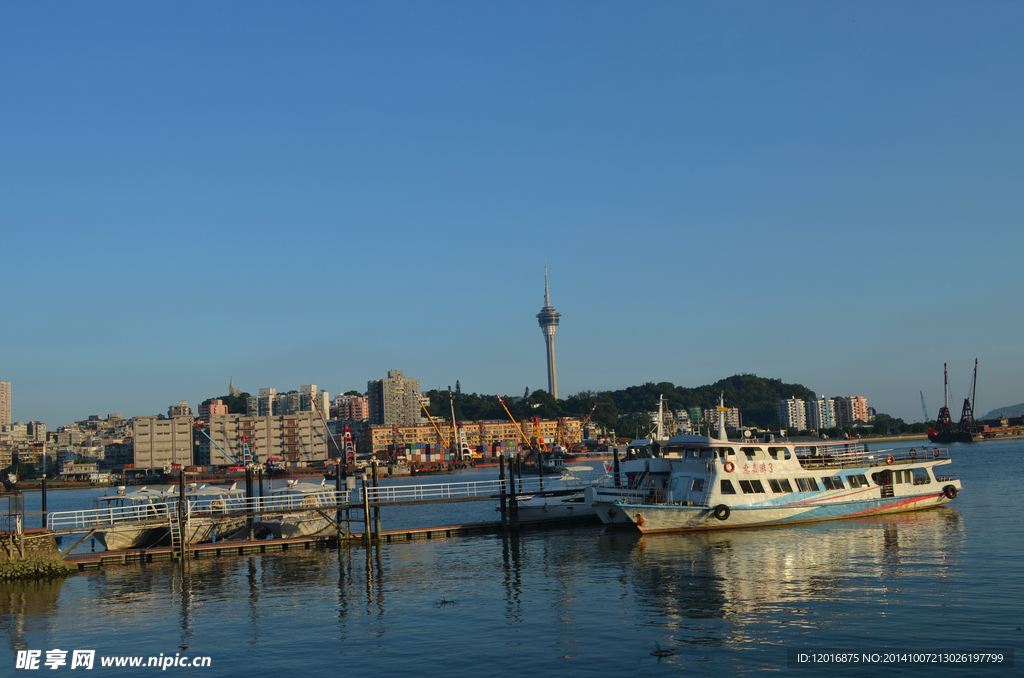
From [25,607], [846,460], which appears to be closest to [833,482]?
[846,460]

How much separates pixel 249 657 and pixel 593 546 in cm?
2704

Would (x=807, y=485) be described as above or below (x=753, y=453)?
below

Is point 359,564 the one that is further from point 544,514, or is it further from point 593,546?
point 544,514

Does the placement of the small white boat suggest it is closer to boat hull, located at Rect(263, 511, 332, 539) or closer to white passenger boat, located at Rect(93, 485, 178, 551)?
boat hull, located at Rect(263, 511, 332, 539)

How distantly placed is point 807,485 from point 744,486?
222 inches

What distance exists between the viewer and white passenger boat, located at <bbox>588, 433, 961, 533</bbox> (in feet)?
178

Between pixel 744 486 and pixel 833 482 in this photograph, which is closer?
pixel 744 486

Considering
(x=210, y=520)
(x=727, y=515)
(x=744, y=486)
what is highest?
(x=744, y=486)

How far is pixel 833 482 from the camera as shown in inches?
2327

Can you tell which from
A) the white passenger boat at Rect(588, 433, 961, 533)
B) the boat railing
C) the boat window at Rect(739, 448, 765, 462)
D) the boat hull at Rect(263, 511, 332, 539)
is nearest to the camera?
the white passenger boat at Rect(588, 433, 961, 533)

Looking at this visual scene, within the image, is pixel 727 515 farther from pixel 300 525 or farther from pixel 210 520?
pixel 210 520

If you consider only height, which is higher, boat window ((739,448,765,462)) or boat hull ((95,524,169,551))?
boat window ((739,448,765,462))

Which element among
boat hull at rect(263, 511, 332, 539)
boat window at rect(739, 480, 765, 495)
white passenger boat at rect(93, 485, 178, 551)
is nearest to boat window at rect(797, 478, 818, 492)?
boat window at rect(739, 480, 765, 495)

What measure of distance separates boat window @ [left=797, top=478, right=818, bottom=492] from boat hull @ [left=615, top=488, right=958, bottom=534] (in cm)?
111
